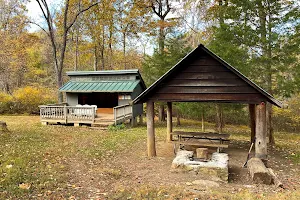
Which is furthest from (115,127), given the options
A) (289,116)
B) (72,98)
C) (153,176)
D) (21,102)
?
(289,116)

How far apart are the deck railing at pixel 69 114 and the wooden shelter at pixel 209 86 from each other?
336 inches

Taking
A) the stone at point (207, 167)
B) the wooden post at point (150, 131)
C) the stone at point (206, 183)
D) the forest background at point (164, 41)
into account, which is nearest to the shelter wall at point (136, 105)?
the forest background at point (164, 41)

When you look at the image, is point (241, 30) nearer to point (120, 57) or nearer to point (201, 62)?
point (201, 62)

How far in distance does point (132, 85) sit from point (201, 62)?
1019cm

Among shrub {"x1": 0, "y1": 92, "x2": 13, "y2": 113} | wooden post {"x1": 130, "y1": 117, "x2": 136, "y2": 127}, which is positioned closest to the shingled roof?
wooden post {"x1": 130, "y1": 117, "x2": 136, "y2": 127}

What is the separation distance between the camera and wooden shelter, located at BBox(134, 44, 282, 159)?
8273 mm

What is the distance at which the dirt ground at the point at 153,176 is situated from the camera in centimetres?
607

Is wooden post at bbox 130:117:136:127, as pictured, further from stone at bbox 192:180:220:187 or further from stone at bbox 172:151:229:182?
stone at bbox 192:180:220:187

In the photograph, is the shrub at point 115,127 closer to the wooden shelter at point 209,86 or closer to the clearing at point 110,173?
the clearing at point 110,173

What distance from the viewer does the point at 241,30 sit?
11789mm

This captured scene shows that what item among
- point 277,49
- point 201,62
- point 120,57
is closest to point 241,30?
point 277,49

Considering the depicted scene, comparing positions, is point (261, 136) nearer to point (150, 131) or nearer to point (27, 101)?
point (150, 131)

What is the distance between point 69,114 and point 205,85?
37.4 ft

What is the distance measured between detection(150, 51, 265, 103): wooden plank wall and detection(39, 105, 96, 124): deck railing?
879 cm
